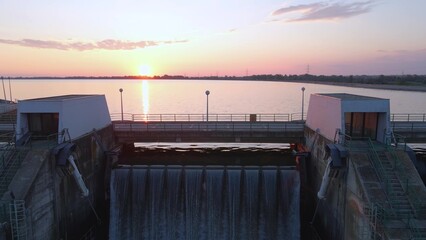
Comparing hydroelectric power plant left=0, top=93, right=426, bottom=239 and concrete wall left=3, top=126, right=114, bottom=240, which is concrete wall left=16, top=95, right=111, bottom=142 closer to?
hydroelectric power plant left=0, top=93, right=426, bottom=239

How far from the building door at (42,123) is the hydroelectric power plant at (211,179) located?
0.07 metres

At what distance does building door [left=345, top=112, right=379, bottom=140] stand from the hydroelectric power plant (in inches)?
2.9

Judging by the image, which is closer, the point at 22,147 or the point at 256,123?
the point at 22,147

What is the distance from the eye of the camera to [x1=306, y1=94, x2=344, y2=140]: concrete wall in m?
21.5

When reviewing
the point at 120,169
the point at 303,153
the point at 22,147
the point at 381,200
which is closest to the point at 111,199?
the point at 120,169

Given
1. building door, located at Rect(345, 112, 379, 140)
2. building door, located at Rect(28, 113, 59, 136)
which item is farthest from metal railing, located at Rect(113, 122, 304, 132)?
building door, located at Rect(28, 113, 59, 136)

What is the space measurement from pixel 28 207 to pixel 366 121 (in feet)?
73.7

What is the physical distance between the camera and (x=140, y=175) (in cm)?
2538

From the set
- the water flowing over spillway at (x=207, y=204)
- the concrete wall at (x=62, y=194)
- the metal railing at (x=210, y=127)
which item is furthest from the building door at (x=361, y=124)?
the concrete wall at (x=62, y=194)

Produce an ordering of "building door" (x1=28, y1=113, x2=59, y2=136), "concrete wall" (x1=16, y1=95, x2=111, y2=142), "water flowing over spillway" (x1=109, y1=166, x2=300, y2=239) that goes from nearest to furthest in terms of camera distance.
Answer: "concrete wall" (x1=16, y1=95, x2=111, y2=142) < "building door" (x1=28, y1=113, x2=59, y2=136) < "water flowing over spillway" (x1=109, y1=166, x2=300, y2=239)

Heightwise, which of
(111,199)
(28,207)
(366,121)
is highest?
(366,121)

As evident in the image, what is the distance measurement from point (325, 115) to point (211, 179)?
10.2 m

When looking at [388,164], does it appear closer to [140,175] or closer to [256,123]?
[256,123]

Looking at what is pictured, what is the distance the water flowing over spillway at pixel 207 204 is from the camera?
2433 cm
